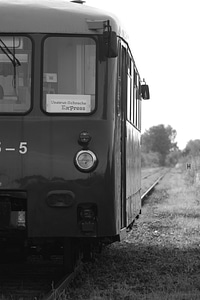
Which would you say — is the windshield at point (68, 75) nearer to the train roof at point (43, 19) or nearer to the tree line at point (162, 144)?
the train roof at point (43, 19)

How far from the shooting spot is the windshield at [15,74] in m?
8.14

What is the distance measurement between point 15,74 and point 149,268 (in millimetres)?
3421

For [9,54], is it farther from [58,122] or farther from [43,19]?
[58,122]

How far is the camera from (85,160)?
8.02 metres

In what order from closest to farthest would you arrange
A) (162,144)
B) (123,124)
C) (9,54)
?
(9,54) < (123,124) < (162,144)

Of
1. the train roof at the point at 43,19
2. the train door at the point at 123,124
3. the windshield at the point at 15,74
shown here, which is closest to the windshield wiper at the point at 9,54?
the windshield at the point at 15,74

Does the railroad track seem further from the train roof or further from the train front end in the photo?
the train roof

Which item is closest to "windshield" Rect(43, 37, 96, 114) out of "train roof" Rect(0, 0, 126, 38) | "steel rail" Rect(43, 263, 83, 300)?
"train roof" Rect(0, 0, 126, 38)

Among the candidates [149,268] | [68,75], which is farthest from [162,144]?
[68,75]

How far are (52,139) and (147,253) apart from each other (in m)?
4.18

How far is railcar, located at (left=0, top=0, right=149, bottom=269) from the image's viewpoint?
8008mm

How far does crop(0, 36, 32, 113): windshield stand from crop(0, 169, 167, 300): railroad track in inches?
77.8

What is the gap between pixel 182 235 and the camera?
14312 mm

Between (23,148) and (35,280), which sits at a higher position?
(23,148)
